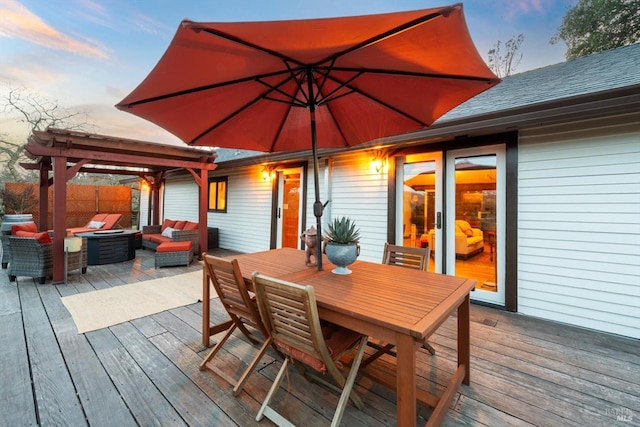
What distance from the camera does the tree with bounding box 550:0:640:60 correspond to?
27.7 ft

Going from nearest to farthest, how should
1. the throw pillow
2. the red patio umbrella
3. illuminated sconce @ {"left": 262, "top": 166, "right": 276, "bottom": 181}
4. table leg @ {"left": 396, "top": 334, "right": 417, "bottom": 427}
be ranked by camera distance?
table leg @ {"left": 396, "top": 334, "right": 417, "bottom": 427} → the red patio umbrella → illuminated sconce @ {"left": 262, "top": 166, "right": 276, "bottom": 181} → the throw pillow

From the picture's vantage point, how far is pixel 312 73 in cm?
209

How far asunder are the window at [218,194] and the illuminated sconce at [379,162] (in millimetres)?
5373

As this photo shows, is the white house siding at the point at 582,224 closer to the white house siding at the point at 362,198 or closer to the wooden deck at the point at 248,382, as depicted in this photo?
the wooden deck at the point at 248,382

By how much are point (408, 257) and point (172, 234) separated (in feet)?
18.6

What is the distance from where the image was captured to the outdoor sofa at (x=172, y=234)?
20.9 ft

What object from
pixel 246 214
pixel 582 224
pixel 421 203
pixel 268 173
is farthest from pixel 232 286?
pixel 246 214

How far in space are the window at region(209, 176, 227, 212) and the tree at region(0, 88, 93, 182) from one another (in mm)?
10691

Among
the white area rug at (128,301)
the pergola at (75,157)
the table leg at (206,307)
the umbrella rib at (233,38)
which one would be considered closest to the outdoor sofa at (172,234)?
the pergola at (75,157)

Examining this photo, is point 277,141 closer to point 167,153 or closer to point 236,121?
point 236,121

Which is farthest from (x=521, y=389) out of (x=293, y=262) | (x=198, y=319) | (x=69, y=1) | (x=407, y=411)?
(x=69, y=1)

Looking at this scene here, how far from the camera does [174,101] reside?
206 cm

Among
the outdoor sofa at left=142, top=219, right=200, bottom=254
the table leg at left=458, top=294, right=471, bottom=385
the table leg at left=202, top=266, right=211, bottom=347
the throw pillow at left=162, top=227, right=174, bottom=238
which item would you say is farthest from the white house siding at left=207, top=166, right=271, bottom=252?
the table leg at left=458, top=294, right=471, bottom=385

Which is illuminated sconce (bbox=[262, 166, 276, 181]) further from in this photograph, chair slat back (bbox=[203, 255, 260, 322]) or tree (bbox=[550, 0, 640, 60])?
tree (bbox=[550, 0, 640, 60])
